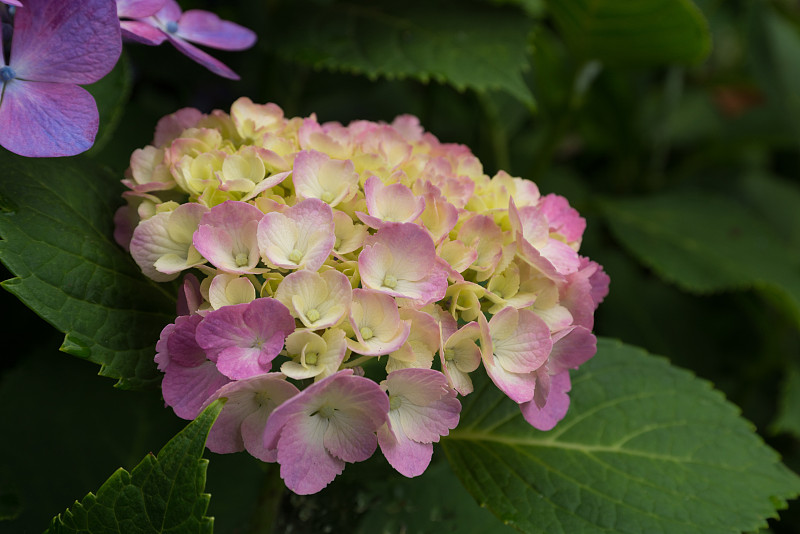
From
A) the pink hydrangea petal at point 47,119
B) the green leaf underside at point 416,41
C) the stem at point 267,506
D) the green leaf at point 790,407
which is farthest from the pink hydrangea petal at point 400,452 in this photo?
the green leaf at point 790,407

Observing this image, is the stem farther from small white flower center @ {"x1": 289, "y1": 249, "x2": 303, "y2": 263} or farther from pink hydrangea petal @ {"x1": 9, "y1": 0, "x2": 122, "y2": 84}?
pink hydrangea petal @ {"x1": 9, "y1": 0, "x2": 122, "y2": 84}

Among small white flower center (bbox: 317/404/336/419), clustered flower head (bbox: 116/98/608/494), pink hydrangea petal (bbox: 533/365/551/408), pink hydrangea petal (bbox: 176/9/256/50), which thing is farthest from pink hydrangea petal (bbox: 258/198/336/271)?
pink hydrangea petal (bbox: 176/9/256/50)

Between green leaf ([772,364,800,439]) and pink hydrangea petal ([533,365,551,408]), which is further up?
pink hydrangea petal ([533,365,551,408])

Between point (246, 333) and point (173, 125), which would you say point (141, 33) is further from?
point (246, 333)

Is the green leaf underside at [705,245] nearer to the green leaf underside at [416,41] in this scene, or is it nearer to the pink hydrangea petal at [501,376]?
the green leaf underside at [416,41]

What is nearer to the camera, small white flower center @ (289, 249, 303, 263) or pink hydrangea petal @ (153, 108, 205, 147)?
small white flower center @ (289, 249, 303, 263)

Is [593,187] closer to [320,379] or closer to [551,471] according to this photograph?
[551,471]

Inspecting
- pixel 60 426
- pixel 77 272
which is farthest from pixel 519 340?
pixel 60 426
